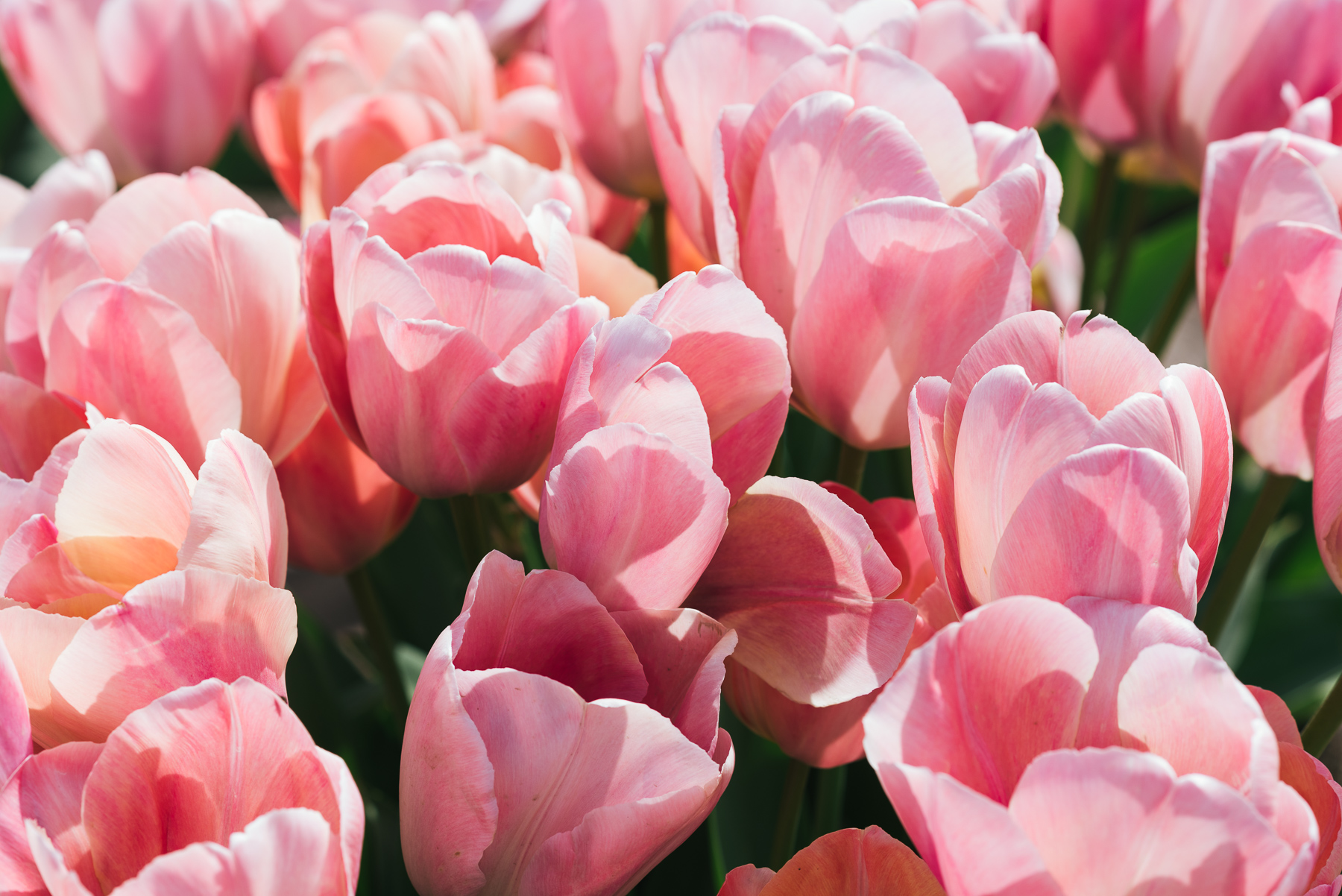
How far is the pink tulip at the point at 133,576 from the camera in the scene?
0.75ft

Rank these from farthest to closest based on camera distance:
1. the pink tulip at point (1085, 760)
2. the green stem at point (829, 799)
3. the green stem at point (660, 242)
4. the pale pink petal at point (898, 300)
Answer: the green stem at point (660, 242)
the green stem at point (829, 799)
the pale pink petal at point (898, 300)
the pink tulip at point (1085, 760)

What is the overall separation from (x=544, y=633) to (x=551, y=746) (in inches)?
1.1

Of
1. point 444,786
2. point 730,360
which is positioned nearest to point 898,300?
point 730,360

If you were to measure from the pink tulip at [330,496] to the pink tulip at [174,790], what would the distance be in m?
0.14

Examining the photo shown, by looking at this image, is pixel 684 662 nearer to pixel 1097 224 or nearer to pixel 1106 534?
pixel 1106 534

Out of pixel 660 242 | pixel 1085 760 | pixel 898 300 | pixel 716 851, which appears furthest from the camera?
pixel 660 242

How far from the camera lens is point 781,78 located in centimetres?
33

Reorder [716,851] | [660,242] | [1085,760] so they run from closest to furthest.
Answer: [1085,760] → [716,851] → [660,242]

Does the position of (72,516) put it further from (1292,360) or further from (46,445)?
(1292,360)

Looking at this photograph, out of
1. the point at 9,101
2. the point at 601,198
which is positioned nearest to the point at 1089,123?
the point at 601,198

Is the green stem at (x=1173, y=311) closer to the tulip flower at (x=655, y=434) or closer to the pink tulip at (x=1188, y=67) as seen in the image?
the pink tulip at (x=1188, y=67)

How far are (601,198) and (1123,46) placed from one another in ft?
0.75

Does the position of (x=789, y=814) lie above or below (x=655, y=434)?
below

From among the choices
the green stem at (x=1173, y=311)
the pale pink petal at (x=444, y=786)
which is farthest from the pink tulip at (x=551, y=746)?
the green stem at (x=1173, y=311)
